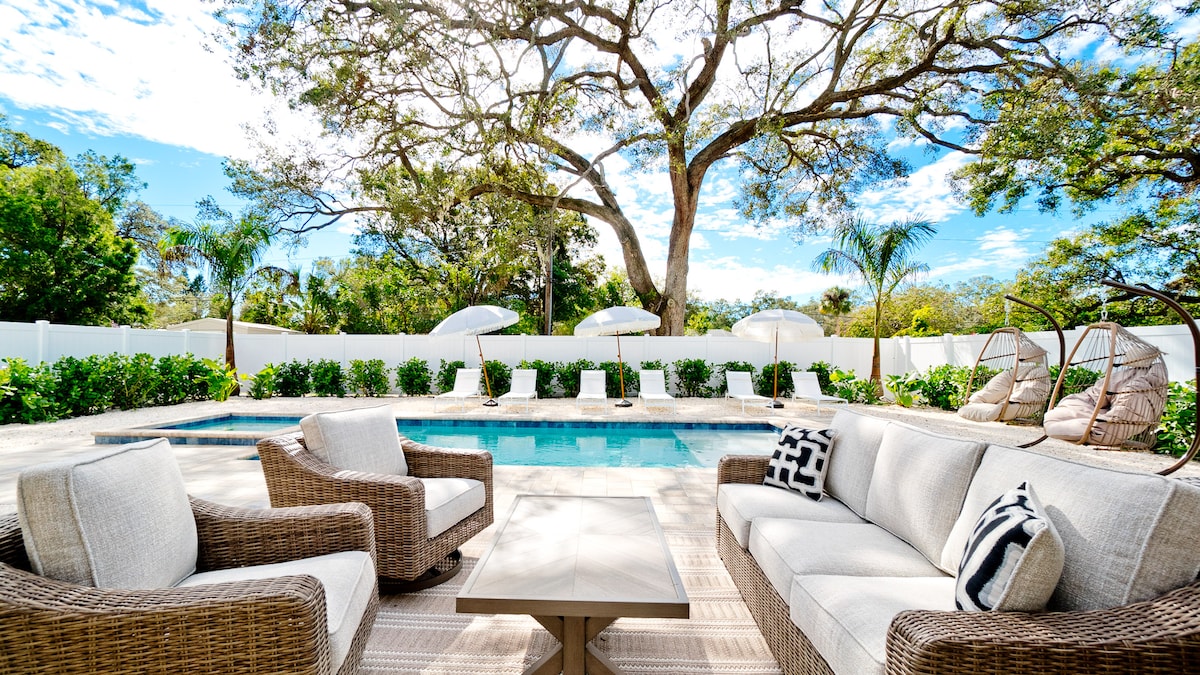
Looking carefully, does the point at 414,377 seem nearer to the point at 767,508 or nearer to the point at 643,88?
the point at 643,88

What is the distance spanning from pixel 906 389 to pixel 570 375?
6.90 metres

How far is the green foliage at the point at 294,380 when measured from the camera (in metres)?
10.9

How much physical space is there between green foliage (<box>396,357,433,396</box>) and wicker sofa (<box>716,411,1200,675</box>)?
32.6ft

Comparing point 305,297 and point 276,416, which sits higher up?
point 305,297

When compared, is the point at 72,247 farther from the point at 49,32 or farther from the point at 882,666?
the point at 882,666

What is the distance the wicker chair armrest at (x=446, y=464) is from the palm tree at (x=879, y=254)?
970cm

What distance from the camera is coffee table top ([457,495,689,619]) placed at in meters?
1.53

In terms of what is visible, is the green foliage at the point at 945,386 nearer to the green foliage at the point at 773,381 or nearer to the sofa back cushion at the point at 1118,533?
the green foliage at the point at 773,381

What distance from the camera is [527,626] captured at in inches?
85.7

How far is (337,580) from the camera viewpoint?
65.0 inches

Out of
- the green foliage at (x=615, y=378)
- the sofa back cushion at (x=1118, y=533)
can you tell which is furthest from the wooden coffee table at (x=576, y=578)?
the green foliage at (x=615, y=378)

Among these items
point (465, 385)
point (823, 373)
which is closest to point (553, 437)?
point (465, 385)

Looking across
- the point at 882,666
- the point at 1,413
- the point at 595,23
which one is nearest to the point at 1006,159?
the point at 595,23

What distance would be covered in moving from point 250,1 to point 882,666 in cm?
1136
